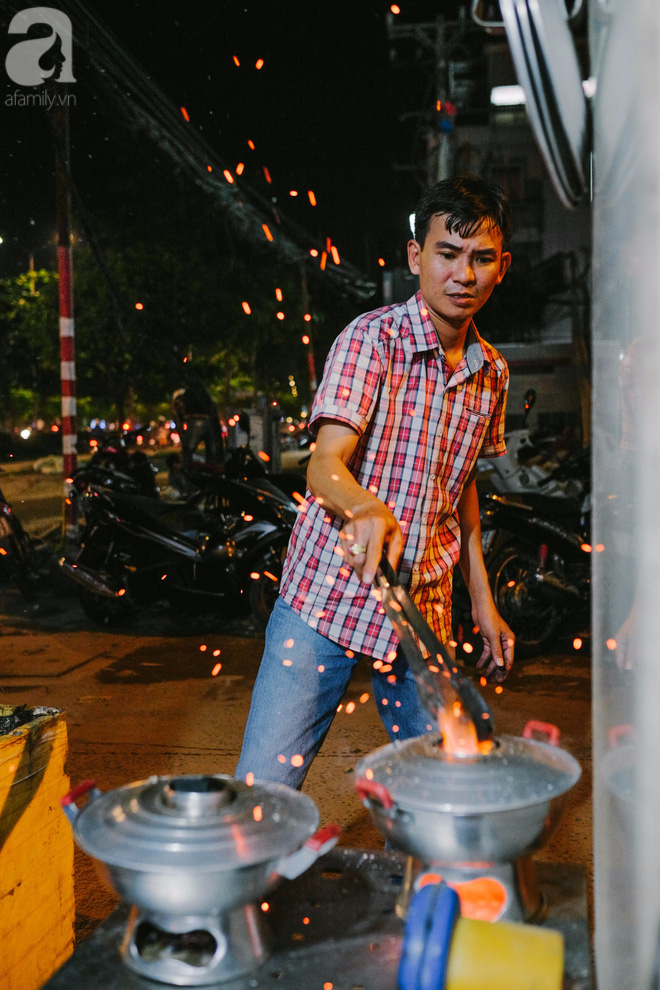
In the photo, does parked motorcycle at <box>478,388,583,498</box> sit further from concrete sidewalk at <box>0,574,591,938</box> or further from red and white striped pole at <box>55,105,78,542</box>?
red and white striped pole at <box>55,105,78,542</box>

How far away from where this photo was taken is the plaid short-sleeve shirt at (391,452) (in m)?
1.98

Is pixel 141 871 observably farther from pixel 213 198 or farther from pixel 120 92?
pixel 213 198

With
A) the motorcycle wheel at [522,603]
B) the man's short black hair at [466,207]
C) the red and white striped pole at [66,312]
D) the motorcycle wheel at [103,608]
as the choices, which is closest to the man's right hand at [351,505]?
the man's short black hair at [466,207]

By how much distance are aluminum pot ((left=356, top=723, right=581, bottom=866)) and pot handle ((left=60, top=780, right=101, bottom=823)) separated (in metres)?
0.41

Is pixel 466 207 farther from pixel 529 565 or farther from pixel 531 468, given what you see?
pixel 531 468

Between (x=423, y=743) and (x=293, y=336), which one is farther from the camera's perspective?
(x=293, y=336)

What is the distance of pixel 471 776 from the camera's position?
125 cm

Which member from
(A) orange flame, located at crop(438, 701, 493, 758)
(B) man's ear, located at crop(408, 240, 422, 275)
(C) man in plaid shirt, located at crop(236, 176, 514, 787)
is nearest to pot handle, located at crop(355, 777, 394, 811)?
(A) orange flame, located at crop(438, 701, 493, 758)

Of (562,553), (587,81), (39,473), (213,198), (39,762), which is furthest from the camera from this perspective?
(39,473)

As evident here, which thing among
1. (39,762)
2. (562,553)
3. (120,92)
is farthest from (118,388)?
(39,762)

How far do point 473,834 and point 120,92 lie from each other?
34.3ft

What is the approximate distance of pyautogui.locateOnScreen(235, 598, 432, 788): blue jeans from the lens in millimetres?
1993

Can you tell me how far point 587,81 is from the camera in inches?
52.6

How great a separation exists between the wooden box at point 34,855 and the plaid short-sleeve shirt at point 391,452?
2.43 feet
